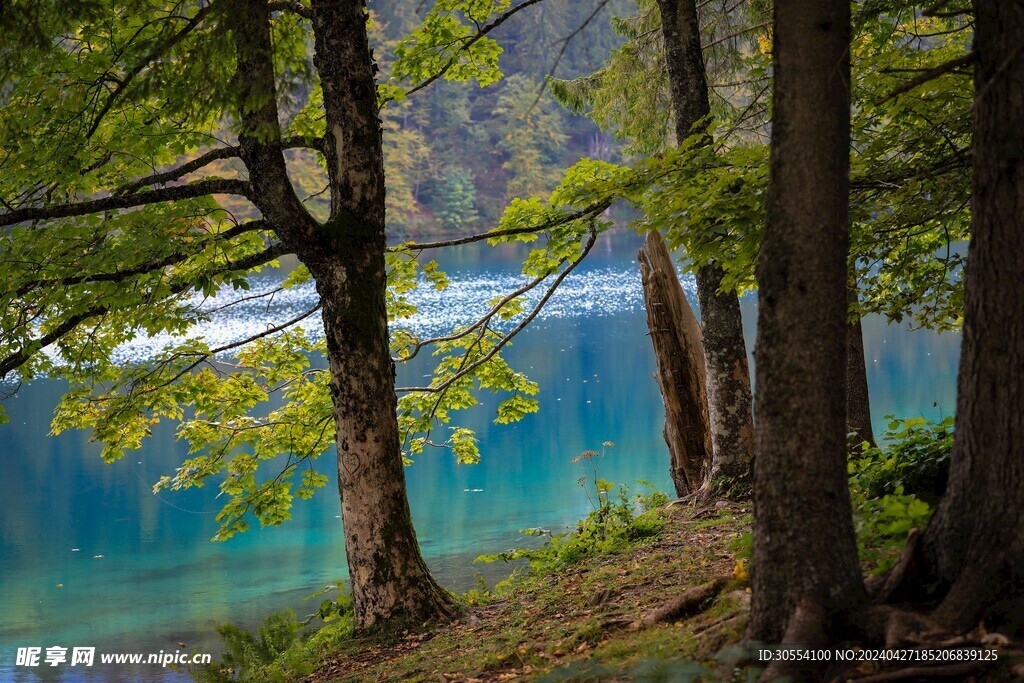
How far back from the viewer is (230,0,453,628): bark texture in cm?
589

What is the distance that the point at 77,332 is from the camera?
307 inches

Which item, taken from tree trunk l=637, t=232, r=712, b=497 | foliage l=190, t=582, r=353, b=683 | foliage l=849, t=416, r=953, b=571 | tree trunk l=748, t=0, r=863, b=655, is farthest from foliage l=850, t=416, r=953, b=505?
foliage l=190, t=582, r=353, b=683

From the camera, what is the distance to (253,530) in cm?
1459

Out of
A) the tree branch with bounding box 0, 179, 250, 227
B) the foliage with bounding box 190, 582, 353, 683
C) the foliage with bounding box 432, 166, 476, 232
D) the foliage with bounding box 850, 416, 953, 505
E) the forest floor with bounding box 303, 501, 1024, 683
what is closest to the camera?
the forest floor with bounding box 303, 501, 1024, 683

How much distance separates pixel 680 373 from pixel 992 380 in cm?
575

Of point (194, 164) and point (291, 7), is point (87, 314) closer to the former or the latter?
point (194, 164)

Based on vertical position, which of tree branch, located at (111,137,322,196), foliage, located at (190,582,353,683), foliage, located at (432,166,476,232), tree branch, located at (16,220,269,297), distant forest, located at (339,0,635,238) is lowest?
foliage, located at (190,582,353,683)

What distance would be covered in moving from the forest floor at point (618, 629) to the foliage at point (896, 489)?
0.56 metres

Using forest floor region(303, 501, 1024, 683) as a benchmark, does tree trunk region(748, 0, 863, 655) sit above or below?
above

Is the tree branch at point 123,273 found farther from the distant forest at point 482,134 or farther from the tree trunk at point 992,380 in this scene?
the distant forest at point 482,134

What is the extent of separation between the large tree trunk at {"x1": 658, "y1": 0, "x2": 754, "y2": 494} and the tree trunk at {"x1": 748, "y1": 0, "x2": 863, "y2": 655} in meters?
4.04

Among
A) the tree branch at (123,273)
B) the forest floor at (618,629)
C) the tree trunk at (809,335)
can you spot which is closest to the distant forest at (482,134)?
the tree branch at (123,273)

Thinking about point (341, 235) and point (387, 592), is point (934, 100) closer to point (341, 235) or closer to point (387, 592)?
point (341, 235)

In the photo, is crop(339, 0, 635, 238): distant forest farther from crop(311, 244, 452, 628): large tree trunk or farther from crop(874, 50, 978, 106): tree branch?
crop(874, 50, 978, 106): tree branch
